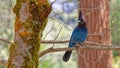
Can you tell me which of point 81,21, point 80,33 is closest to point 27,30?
point 81,21

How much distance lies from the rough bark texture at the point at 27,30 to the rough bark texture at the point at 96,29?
2996mm

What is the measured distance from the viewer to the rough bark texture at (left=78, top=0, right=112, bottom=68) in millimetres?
5188

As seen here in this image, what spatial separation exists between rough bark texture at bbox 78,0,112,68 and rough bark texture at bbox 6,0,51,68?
9.83ft

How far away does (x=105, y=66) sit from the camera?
5.28 meters

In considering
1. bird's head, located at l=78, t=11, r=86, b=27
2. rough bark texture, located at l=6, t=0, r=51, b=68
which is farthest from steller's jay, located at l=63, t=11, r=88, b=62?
rough bark texture, located at l=6, t=0, r=51, b=68

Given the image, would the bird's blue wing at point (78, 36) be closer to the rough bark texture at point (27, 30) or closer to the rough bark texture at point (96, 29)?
the rough bark texture at point (96, 29)

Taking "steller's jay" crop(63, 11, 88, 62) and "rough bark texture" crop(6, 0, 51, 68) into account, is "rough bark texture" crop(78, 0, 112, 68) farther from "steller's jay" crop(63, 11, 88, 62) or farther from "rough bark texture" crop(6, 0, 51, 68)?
"rough bark texture" crop(6, 0, 51, 68)

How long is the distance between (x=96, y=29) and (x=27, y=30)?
3.17m

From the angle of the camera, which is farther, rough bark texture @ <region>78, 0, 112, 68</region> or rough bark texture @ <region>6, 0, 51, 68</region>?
rough bark texture @ <region>78, 0, 112, 68</region>

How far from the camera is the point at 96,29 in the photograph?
5254 millimetres

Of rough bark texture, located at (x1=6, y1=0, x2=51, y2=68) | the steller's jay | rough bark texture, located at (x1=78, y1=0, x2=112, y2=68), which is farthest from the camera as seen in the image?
rough bark texture, located at (x1=78, y1=0, x2=112, y2=68)

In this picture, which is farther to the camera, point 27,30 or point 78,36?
point 78,36

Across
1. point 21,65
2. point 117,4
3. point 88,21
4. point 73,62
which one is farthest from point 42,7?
point 73,62

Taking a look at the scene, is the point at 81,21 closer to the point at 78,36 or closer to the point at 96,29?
the point at 78,36
